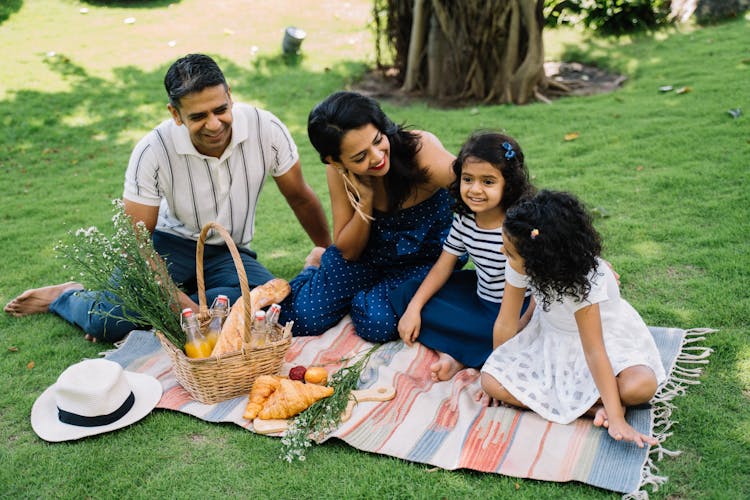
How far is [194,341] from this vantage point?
3396 mm

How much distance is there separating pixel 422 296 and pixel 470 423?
0.86m

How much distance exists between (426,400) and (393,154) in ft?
4.29

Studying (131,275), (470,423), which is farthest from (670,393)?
(131,275)

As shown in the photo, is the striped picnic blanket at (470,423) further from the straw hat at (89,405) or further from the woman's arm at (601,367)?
the straw hat at (89,405)

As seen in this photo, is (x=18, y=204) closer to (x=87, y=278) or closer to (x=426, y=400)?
(x=87, y=278)

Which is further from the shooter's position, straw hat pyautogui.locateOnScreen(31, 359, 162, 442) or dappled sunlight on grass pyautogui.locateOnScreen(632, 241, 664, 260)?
dappled sunlight on grass pyautogui.locateOnScreen(632, 241, 664, 260)

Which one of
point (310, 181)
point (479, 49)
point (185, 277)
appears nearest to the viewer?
point (185, 277)

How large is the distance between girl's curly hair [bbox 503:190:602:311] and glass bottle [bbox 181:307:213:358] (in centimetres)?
158

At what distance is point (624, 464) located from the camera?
274 cm

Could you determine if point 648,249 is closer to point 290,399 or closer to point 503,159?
point 503,159

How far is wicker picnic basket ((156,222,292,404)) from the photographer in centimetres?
322

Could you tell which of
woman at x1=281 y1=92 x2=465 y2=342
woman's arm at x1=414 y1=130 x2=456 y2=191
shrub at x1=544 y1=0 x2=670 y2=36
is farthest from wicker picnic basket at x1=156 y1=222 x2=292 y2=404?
shrub at x1=544 y1=0 x2=670 y2=36

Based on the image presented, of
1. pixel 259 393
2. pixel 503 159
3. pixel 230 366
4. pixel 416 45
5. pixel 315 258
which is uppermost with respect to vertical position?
pixel 503 159

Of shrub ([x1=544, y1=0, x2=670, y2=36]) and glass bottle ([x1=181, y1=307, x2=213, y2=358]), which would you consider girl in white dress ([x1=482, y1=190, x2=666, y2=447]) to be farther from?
shrub ([x1=544, y1=0, x2=670, y2=36])
